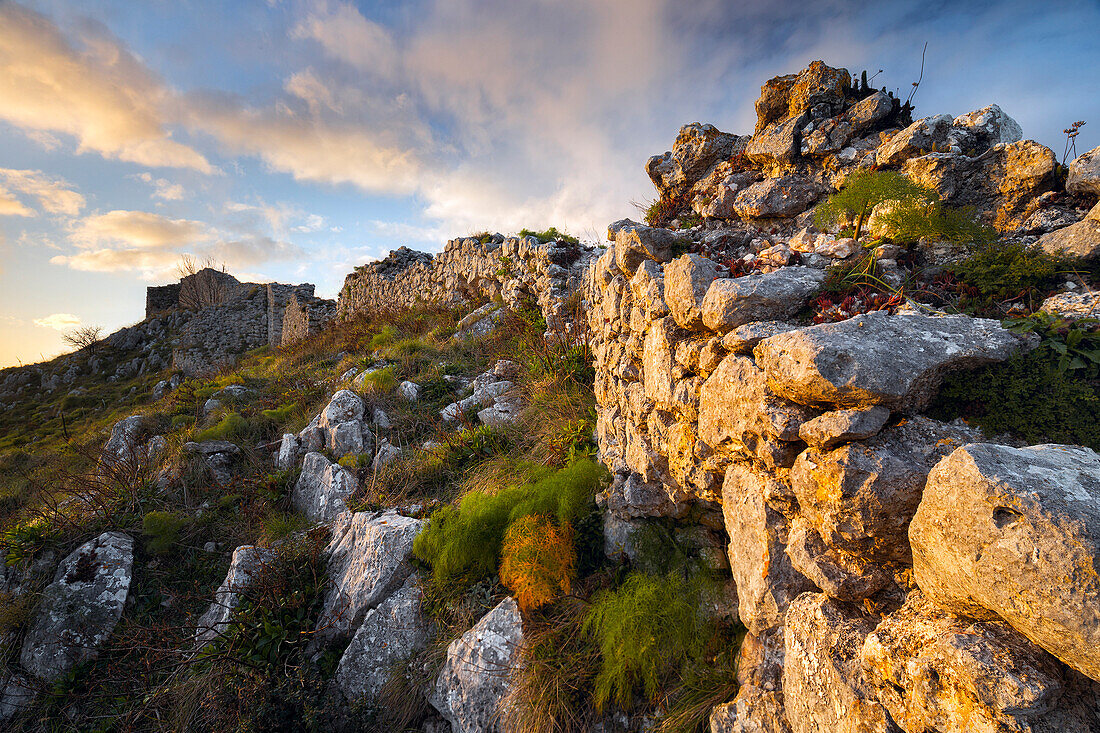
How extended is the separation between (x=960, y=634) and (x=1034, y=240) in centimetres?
266

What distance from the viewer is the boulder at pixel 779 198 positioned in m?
3.87

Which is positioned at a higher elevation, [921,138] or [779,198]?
[921,138]

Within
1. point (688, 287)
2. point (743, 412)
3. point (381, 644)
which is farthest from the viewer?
point (381, 644)

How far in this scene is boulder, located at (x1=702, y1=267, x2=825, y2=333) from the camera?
2.66m

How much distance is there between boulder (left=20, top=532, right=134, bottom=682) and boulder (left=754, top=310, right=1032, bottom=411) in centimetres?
753

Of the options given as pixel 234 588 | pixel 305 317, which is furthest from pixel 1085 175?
pixel 305 317

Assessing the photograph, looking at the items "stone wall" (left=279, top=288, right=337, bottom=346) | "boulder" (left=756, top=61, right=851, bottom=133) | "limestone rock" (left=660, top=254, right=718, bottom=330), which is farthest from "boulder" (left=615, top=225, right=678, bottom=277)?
"stone wall" (left=279, top=288, right=337, bottom=346)

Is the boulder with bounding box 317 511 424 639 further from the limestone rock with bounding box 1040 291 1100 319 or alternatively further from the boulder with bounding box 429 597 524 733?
the limestone rock with bounding box 1040 291 1100 319

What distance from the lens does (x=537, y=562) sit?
3.53 meters

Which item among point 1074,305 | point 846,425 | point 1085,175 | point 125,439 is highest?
point 1085,175

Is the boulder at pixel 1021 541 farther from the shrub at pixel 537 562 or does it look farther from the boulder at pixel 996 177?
the shrub at pixel 537 562

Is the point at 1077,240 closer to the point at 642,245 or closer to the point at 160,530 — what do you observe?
the point at 642,245

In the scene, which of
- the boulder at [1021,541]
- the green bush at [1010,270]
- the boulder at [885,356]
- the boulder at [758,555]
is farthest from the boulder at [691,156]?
the boulder at [1021,541]

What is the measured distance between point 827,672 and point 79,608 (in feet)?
24.6
